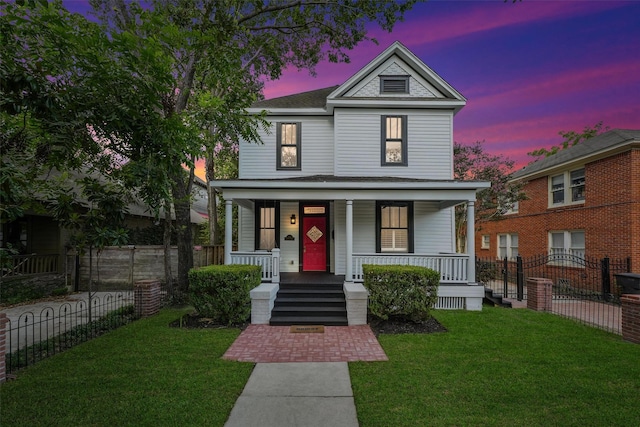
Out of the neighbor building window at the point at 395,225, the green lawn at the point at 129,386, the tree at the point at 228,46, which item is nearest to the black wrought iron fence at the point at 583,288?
the neighbor building window at the point at 395,225

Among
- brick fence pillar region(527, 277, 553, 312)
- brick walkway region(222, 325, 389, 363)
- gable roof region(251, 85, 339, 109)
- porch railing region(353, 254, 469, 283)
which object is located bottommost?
brick walkway region(222, 325, 389, 363)

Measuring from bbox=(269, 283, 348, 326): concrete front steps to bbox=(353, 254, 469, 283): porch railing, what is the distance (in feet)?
3.41

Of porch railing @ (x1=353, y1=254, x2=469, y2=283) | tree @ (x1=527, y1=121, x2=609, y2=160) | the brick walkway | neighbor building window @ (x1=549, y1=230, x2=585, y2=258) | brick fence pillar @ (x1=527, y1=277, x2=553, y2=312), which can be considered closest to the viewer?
the brick walkway

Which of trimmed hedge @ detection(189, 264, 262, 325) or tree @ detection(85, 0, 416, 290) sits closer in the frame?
trimmed hedge @ detection(189, 264, 262, 325)

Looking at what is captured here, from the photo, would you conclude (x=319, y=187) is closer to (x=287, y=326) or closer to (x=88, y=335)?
(x=287, y=326)

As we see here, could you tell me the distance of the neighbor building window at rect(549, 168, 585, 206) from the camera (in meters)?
13.7

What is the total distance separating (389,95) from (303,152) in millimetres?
3778

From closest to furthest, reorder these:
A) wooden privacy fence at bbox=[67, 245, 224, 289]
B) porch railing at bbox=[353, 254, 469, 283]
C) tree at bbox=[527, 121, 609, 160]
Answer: porch railing at bbox=[353, 254, 469, 283], wooden privacy fence at bbox=[67, 245, 224, 289], tree at bbox=[527, 121, 609, 160]

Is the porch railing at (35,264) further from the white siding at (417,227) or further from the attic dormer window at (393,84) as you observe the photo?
the attic dormer window at (393,84)

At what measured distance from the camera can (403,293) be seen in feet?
24.5

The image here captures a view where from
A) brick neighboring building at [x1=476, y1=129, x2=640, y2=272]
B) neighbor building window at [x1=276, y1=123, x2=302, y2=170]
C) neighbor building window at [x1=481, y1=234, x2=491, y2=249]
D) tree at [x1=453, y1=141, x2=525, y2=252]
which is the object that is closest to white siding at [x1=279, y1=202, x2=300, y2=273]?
neighbor building window at [x1=276, y1=123, x2=302, y2=170]

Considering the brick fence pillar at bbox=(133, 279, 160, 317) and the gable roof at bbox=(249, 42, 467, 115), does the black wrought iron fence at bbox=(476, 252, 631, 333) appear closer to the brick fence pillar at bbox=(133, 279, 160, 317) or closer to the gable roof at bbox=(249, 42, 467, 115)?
the gable roof at bbox=(249, 42, 467, 115)

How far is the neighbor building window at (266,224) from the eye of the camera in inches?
447

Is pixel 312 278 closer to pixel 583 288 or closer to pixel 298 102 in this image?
pixel 298 102
